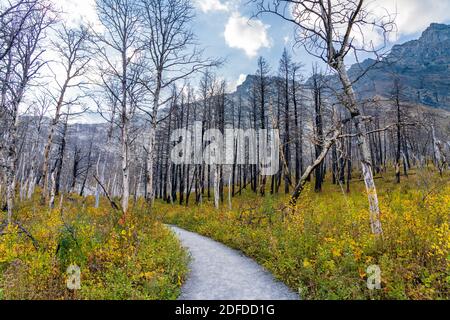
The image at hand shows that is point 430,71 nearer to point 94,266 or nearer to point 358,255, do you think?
point 358,255

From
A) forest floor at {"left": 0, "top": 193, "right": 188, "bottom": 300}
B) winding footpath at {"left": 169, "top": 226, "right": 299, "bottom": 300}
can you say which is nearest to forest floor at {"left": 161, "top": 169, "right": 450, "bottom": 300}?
winding footpath at {"left": 169, "top": 226, "right": 299, "bottom": 300}

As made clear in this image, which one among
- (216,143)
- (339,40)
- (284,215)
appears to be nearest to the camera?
(339,40)

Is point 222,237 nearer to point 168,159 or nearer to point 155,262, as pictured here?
point 155,262

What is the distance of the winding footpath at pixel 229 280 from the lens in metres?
5.17

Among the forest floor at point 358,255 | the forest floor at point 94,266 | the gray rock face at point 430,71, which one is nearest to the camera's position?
the forest floor at point 358,255

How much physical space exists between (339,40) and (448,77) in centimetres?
15942

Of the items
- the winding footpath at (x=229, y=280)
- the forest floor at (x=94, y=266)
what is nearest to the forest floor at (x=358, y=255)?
the winding footpath at (x=229, y=280)

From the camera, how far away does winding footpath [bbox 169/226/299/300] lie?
5.17 metres

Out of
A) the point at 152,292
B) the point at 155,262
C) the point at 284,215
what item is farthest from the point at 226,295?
the point at 284,215

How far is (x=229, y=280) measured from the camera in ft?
20.1

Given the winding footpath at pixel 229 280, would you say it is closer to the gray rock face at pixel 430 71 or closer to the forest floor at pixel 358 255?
the forest floor at pixel 358 255

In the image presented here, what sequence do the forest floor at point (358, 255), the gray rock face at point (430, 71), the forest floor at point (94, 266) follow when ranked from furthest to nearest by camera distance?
1. the gray rock face at point (430, 71)
2. the forest floor at point (94, 266)
3. the forest floor at point (358, 255)

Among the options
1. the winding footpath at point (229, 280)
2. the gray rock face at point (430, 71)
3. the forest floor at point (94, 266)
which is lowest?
the winding footpath at point (229, 280)
